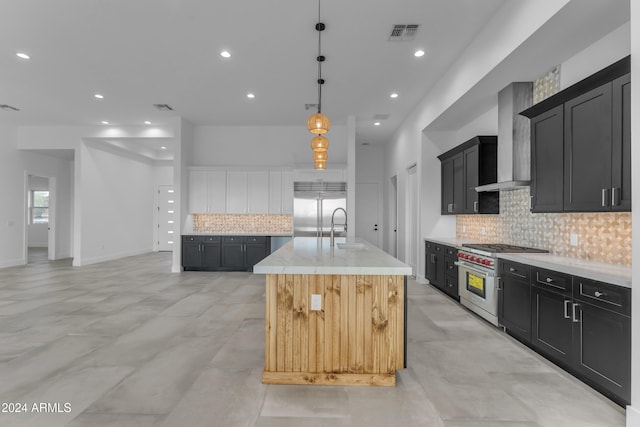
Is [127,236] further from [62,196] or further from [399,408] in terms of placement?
[399,408]

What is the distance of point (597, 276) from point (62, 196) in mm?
11933

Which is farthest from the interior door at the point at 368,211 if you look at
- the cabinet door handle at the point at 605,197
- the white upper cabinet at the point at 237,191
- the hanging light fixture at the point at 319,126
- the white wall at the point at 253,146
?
the cabinet door handle at the point at 605,197

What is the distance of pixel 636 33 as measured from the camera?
79.7 inches

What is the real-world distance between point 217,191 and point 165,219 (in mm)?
4548

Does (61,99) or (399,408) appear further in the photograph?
(61,99)

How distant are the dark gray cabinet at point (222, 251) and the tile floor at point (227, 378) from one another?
2978 mm

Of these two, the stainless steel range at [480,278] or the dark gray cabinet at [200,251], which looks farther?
the dark gray cabinet at [200,251]

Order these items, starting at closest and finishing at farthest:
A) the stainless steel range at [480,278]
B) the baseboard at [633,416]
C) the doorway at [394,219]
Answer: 1. the baseboard at [633,416]
2. the stainless steel range at [480,278]
3. the doorway at [394,219]

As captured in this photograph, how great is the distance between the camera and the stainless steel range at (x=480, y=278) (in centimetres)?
383

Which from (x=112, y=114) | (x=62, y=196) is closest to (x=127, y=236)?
(x=62, y=196)

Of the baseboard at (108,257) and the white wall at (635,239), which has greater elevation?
the white wall at (635,239)

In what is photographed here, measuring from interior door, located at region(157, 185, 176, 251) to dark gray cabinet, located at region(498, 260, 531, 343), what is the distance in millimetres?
10420

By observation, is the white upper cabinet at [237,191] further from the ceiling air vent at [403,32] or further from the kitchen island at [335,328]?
the kitchen island at [335,328]

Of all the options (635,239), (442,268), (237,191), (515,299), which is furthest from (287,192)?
(635,239)
